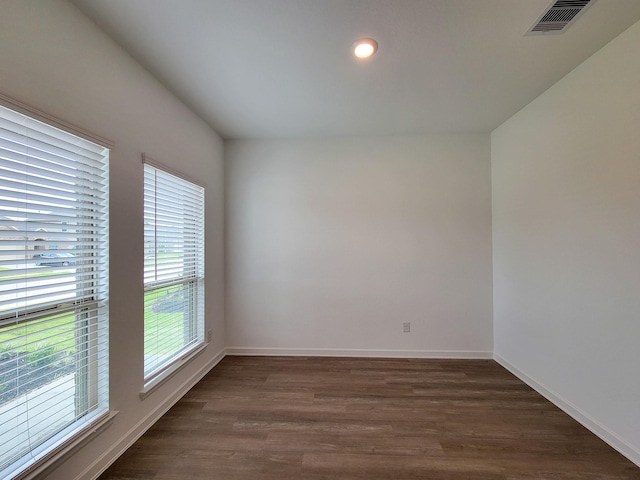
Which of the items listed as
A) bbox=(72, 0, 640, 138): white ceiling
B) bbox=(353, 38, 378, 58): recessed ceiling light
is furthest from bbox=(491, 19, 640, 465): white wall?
bbox=(353, 38, 378, 58): recessed ceiling light

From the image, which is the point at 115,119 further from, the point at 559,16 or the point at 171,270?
the point at 559,16

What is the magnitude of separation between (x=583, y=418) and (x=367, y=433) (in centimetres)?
161

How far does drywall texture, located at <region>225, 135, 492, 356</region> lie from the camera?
3311 mm

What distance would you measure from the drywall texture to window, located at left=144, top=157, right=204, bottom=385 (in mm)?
617

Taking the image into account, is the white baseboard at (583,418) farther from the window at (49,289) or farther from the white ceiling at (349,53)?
the window at (49,289)

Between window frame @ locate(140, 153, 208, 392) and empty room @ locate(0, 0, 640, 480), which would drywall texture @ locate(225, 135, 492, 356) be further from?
window frame @ locate(140, 153, 208, 392)

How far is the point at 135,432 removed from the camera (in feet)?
6.41

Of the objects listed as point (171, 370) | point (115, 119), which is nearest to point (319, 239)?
point (171, 370)

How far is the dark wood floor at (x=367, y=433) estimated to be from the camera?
1.70 metres

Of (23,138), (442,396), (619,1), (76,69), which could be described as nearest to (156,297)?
(23,138)

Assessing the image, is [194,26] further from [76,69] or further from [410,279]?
[410,279]

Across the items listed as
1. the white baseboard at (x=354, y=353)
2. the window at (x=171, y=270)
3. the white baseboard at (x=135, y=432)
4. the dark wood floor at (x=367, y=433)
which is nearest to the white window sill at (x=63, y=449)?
the white baseboard at (x=135, y=432)

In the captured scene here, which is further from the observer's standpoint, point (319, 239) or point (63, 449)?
point (319, 239)

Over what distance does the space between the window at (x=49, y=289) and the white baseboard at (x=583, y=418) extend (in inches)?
127
